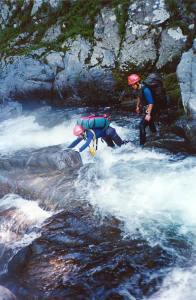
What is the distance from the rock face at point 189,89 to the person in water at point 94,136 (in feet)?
7.00

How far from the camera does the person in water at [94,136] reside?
10273 millimetres

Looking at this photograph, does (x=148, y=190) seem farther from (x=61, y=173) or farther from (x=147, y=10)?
(x=147, y=10)

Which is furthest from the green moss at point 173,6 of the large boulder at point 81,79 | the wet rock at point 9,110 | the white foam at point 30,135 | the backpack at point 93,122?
the wet rock at point 9,110

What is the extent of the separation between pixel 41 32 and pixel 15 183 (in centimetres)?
1049

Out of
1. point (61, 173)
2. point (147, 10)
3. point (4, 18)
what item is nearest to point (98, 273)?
point (61, 173)

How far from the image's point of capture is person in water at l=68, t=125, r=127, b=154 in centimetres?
1027

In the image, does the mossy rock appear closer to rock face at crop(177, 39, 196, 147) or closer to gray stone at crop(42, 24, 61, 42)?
rock face at crop(177, 39, 196, 147)

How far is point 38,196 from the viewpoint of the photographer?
376 inches

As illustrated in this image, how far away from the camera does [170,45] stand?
1469 centimetres

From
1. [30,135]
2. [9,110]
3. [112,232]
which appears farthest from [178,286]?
[9,110]

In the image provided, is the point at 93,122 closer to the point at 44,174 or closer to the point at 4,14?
the point at 44,174

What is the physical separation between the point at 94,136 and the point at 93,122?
41 centimetres

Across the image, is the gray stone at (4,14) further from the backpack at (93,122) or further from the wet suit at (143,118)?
the wet suit at (143,118)

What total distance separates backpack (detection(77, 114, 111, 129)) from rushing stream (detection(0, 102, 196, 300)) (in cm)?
104
